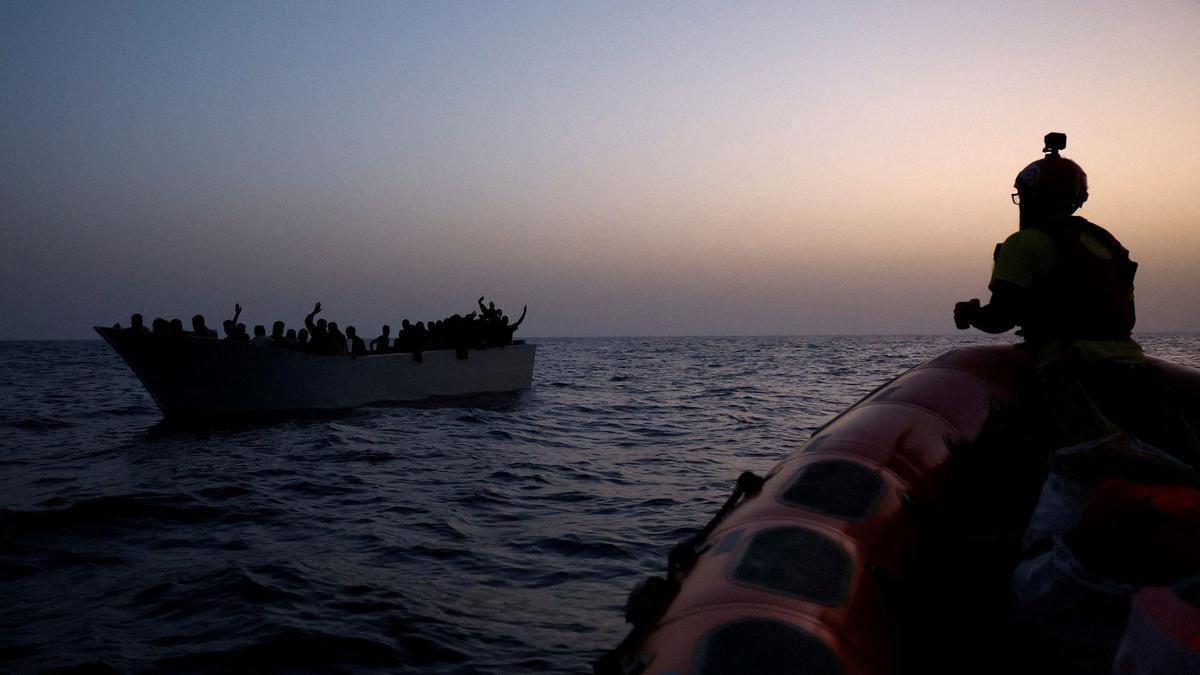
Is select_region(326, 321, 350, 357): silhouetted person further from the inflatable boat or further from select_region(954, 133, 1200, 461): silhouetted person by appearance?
select_region(954, 133, 1200, 461): silhouetted person

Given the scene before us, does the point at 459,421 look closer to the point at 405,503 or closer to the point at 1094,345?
the point at 405,503


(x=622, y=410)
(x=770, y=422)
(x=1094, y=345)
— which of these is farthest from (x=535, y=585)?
(x=622, y=410)

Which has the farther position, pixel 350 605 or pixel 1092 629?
pixel 350 605

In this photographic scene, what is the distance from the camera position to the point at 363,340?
19.1 metres

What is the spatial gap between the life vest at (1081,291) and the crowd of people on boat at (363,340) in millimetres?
15017

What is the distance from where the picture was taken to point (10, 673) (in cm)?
410

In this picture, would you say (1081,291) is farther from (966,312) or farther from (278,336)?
(278,336)

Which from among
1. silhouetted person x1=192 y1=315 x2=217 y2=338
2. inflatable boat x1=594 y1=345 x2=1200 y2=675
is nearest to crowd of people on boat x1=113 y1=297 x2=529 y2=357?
silhouetted person x1=192 y1=315 x2=217 y2=338

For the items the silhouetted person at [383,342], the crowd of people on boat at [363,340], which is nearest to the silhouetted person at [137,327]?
the crowd of people on boat at [363,340]

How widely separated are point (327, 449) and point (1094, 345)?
11.1 metres

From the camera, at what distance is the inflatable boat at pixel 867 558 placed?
2.43 m

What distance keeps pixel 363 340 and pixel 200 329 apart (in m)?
4.29

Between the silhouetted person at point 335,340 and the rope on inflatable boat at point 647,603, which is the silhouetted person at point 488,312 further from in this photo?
the rope on inflatable boat at point 647,603

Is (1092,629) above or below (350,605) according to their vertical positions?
above
